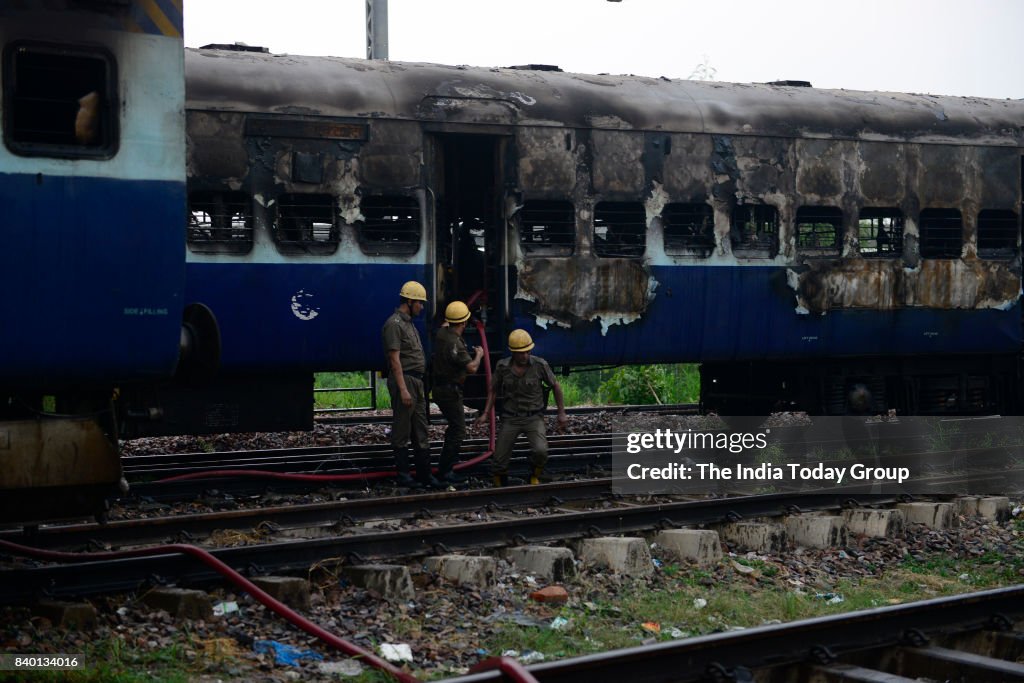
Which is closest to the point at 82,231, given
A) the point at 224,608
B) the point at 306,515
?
the point at 224,608

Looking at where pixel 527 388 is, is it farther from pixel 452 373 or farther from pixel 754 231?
pixel 754 231

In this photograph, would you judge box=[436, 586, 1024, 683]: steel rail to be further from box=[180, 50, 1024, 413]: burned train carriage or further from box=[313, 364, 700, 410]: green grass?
box=[313, 364, 700, 410]: green grass

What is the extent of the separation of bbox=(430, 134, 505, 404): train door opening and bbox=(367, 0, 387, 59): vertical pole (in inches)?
237

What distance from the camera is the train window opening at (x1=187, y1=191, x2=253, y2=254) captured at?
11148mm

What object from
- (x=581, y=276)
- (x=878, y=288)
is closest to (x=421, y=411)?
(x=581, y=276)

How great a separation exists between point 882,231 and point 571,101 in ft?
13.5

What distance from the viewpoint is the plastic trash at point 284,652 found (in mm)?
6199

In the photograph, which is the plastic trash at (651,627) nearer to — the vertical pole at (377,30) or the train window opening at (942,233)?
the train window opening at (942,233)

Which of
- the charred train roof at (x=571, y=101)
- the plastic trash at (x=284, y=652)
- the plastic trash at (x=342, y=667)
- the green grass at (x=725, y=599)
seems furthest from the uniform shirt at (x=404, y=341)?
the plastic trash at (x=342, y=667)

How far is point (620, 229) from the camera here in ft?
42.9

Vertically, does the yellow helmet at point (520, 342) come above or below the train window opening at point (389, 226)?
below

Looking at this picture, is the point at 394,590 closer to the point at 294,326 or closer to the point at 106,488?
the point at 106,488

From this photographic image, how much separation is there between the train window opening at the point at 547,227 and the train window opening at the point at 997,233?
5391 millimetres

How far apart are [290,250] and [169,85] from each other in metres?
4.66
